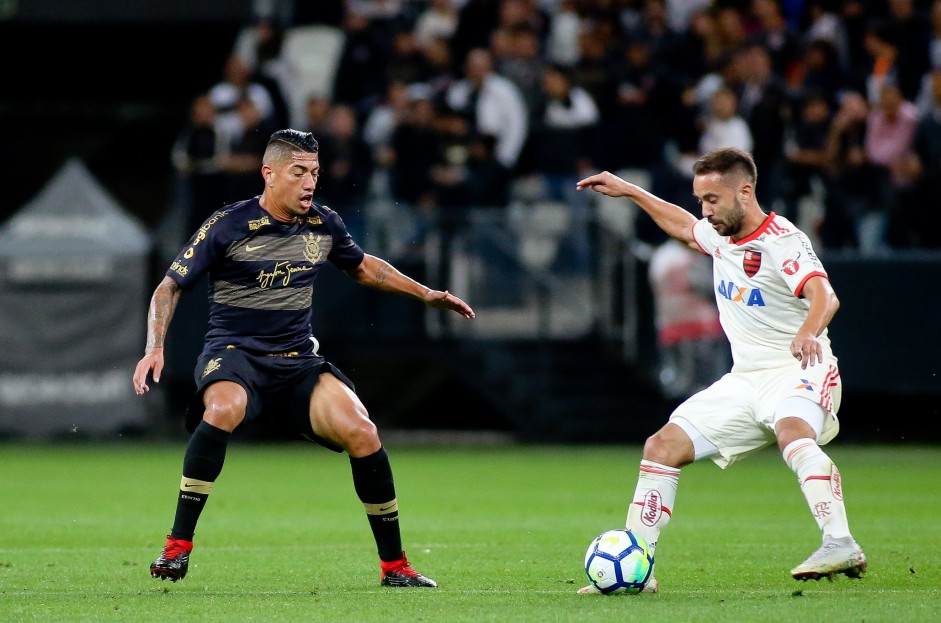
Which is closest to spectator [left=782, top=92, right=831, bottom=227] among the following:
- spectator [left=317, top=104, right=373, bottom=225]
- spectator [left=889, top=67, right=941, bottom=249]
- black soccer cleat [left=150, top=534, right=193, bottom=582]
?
spectator [left=889, top=67, right=941, bottom=249]

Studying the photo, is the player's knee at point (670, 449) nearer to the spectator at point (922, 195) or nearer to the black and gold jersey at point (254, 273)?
the black and gold jersey at point (254, 273)

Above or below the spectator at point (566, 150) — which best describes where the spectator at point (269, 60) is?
above

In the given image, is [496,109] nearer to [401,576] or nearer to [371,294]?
[371,294]

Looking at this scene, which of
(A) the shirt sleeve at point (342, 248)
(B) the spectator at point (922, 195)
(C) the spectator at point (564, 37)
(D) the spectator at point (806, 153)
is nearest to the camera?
(A) the shirt sleeve at point (342, 248)

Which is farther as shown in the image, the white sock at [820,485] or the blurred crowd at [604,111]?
the blurred crowd at [604,111]

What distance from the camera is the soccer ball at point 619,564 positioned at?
7.27 m

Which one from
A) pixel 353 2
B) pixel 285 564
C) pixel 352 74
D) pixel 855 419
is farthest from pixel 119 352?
pixel 285 564

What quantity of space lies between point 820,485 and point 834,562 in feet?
1.20

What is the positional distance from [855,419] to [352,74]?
7.30m

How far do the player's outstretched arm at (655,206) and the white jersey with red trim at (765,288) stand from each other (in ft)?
0.92

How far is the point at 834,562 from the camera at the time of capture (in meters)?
7.09

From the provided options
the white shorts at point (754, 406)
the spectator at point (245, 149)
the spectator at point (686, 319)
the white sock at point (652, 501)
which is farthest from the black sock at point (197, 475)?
the spectator at point (245, 149)

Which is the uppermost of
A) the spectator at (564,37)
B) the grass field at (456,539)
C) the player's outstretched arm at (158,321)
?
the spectator at (564,37)

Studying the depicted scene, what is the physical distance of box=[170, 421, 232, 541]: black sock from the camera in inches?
295
